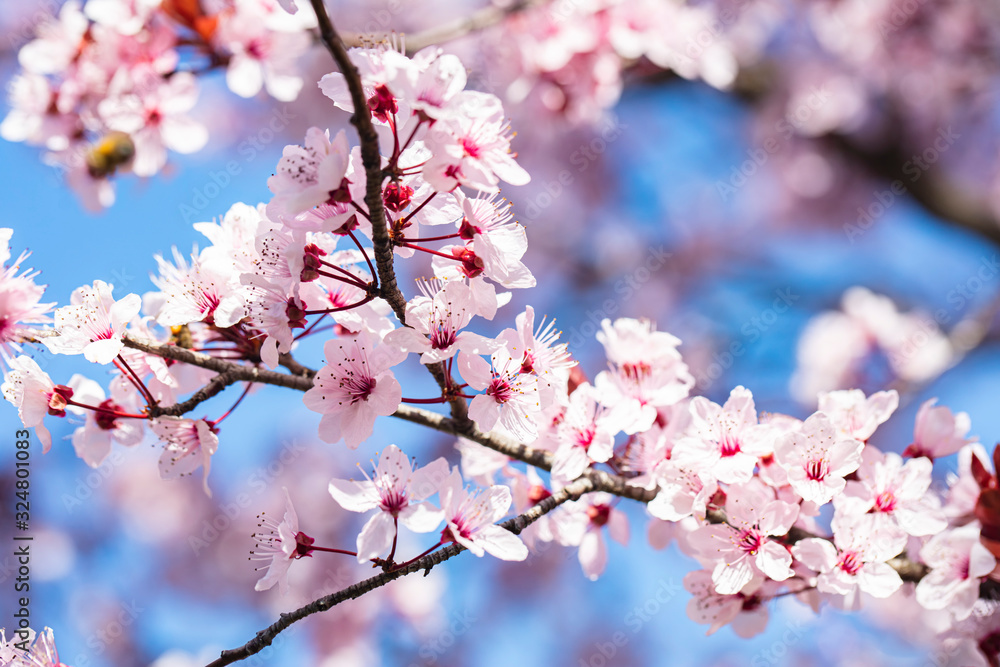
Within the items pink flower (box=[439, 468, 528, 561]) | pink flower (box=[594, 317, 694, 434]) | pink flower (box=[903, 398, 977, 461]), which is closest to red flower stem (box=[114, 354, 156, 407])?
pink flower (box=[439, 468, 528, 561])

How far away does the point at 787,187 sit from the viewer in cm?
714

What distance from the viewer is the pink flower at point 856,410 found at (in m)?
1.73

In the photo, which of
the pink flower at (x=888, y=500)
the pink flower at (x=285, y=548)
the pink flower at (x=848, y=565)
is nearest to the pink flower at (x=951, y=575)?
the pink flower at (x=888, y=500)

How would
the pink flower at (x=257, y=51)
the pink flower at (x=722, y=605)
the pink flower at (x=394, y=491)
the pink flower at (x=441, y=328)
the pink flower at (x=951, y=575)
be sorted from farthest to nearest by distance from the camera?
the pink flower at (x=257, y=51) → the pink flower at (x=722, y=605) → the pink flower at (x=951, y=575) → the pink flower at (x=394, y=491) → the pink flower at (x=441, y=328)

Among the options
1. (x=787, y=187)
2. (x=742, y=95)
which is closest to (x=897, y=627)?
(x=787, y=187)

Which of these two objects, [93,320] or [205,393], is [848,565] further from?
[93,320]

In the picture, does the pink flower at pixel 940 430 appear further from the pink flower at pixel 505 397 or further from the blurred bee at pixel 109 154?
the blurred bee at pixel 109 154

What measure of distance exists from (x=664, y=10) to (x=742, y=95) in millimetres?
1671

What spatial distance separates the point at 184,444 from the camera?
64.4 inches

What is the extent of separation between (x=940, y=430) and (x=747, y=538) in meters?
0.73

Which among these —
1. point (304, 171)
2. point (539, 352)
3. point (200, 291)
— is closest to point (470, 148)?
point (304, 171)

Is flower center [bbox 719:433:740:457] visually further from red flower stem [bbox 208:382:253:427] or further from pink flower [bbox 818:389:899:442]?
red flower stem [bbox 208:382:253:427]

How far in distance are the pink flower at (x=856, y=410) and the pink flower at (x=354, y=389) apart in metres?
1.04

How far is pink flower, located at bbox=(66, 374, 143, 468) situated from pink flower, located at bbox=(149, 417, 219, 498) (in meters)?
0.13
